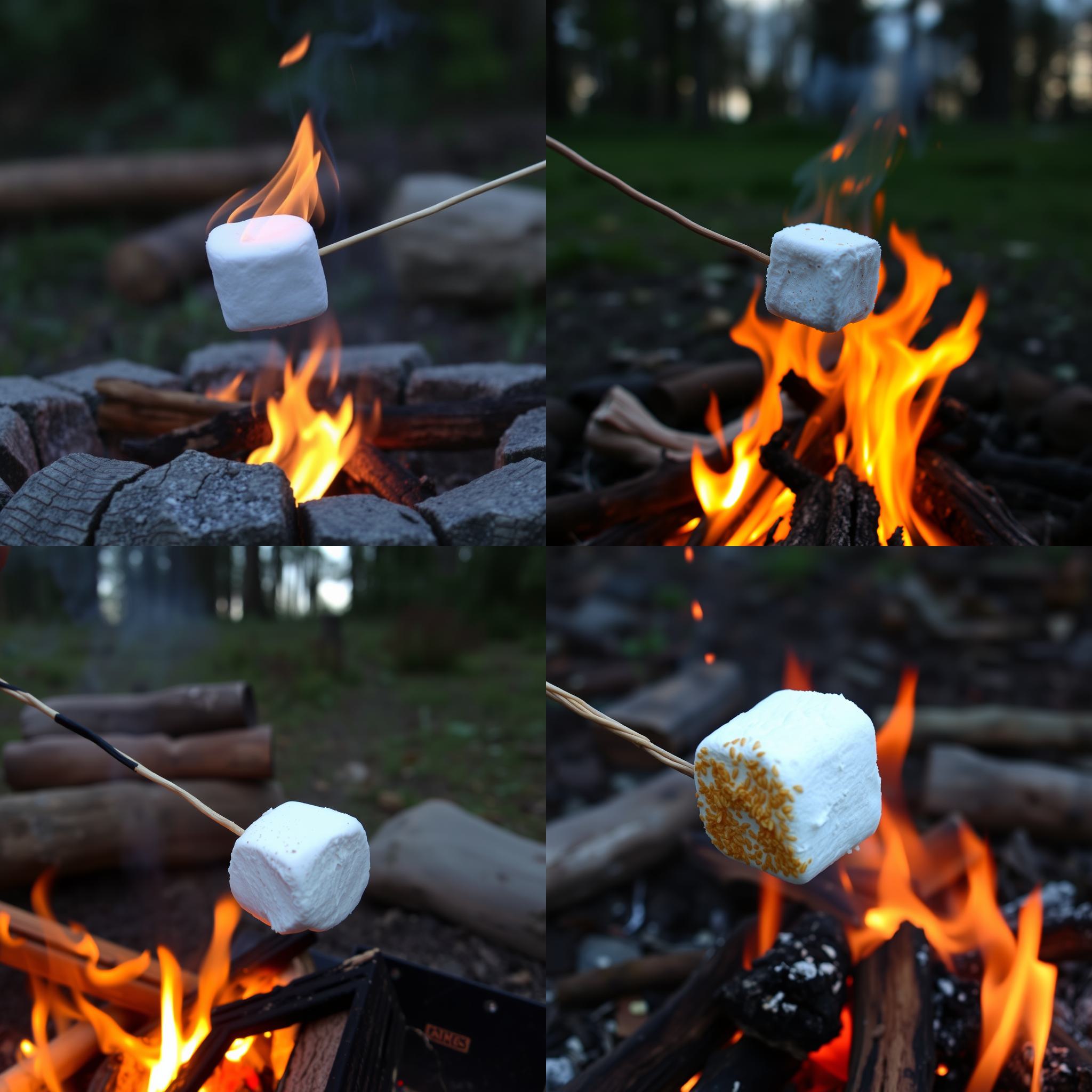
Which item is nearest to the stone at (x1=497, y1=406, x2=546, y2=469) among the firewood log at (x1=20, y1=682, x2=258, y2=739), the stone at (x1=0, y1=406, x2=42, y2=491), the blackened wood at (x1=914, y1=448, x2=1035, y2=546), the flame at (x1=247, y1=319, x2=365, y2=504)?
the flame at (x1=247, y1=319, x2=365, y2=504)

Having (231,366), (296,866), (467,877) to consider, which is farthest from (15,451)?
(467,877)

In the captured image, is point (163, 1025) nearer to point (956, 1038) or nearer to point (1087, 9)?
point (956, 1038)

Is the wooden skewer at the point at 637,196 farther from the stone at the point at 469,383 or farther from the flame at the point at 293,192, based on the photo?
the stone at the point at 469,383

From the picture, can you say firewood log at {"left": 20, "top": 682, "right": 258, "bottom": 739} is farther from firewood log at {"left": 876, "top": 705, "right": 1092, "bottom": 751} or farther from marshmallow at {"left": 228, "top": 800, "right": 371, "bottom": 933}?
firewood log at {"left": 876, "top": 705, "right": 1092, "bottom": 751}

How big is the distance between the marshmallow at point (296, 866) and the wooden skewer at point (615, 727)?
0.44 metres

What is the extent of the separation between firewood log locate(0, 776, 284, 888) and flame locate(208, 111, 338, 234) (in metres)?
1.73

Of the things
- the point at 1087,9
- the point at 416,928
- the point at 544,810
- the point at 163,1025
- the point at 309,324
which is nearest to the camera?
the point at 163,1025

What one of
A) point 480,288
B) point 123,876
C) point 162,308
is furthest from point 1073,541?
point 162,308

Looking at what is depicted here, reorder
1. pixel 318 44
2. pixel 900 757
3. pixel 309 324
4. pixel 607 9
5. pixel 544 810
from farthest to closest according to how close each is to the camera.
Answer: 1. pixel 607 9
2. pixel 318 44
3. pixel 309 324
4. pixel 544 810
5. pixel 900 757

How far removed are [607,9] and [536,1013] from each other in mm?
14289

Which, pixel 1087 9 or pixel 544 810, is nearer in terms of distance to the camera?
pixel 544 810

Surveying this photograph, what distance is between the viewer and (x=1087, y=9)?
2078 centimetres

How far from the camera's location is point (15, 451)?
2547 mm

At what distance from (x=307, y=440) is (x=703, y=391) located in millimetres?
1408
